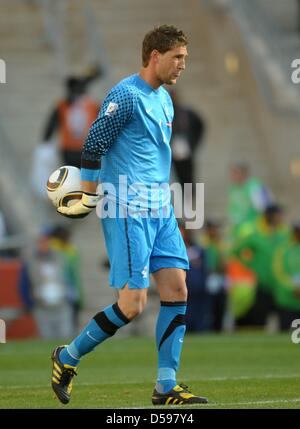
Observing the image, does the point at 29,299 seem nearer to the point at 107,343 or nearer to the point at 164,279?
the point at 107,343

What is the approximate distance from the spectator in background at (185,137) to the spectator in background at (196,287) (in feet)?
4.91

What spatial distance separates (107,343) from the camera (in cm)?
1861

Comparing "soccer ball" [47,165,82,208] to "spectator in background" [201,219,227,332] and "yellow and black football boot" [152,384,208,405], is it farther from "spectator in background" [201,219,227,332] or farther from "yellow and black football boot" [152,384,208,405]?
"spectator in background" [201,219,227,332]

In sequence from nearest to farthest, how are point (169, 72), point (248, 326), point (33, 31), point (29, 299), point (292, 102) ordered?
point (169, 72) < point (29, 299) < point (248, 326) < point (292, 102) < point (33, 31)

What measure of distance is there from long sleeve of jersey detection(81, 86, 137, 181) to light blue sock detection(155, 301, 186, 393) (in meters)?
1.09

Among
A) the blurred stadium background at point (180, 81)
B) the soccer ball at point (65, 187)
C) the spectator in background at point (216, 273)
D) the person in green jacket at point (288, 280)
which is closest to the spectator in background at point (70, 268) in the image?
the blurred stadium background at point (180, 81)

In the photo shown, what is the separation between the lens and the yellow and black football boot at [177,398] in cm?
1038

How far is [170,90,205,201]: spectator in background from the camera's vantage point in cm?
2203

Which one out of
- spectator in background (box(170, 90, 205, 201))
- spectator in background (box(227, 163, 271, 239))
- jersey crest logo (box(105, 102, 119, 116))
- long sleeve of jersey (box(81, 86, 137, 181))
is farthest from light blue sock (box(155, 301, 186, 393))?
spectator in background (box(227, 163, 271, 239))

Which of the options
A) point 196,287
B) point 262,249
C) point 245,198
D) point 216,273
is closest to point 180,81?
point 245,198

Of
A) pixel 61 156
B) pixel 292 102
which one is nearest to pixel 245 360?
pixel 61 156

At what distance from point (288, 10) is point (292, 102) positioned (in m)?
3.71

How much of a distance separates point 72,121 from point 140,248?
11.8 metres

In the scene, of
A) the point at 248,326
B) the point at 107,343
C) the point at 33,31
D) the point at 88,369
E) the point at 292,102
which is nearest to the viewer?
the point at 88,369
